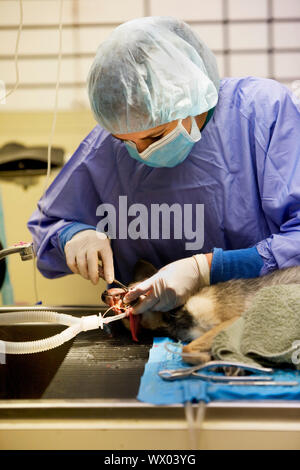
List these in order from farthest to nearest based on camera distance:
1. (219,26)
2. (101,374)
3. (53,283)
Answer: (219,26) → (53,283) → (101,374)

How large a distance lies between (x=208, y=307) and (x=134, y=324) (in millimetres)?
199

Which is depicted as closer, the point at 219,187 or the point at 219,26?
the point at 219,187

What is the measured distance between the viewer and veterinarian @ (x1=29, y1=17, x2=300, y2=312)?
1.16 meters

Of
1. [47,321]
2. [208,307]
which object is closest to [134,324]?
[208,307]

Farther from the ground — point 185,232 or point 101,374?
point 185,232

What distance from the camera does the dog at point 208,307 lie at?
1.19 m

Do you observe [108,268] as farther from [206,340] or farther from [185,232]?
[206,340]

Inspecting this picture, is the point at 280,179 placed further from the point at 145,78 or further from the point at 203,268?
the point at 145,78

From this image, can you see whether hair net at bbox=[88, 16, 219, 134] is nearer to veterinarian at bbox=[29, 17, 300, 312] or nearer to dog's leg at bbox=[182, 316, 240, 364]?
veterinarian at bbox=[29, 17, 300, 312]

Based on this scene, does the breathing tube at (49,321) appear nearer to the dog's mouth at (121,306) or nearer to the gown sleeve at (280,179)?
the dog's mouth at (121,306)

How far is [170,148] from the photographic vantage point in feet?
4.10

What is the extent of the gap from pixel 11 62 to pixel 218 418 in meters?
1.55

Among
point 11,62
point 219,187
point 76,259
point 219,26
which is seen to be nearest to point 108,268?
point 76,259

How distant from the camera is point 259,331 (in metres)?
1.00
